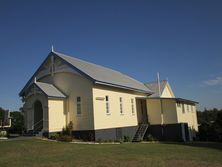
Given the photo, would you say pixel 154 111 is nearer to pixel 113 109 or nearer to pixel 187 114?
pixel 187 114

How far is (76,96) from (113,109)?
4020 mm

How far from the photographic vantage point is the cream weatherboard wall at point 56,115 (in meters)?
20.5

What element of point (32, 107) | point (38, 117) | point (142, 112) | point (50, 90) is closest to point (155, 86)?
point (142, 112)

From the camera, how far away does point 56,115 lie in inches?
829

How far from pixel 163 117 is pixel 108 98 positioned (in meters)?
8.84

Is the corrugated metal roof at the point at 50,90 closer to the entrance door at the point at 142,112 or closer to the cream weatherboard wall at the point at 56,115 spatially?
the cream weatherboard wall at the point at 56,115

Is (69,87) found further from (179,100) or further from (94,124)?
(179,100)

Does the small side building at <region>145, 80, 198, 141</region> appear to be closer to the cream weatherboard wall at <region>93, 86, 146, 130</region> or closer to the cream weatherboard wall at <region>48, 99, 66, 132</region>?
the cream weatherboard wall at <region>93, 86, 146, 130</region>

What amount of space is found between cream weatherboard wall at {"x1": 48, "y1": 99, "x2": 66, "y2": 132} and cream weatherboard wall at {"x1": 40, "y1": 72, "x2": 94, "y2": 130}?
49cm

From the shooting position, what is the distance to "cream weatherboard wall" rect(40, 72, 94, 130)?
21266mm

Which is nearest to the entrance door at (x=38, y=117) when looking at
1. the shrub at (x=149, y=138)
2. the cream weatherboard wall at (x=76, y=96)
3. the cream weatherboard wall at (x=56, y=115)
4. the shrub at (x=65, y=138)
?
the cream weatherboard wall at (x=56, y=115)

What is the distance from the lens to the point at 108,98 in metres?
23.4

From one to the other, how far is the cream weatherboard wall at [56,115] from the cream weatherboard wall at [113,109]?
297 cm

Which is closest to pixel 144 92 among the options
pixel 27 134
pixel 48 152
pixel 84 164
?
pixel 27 134
